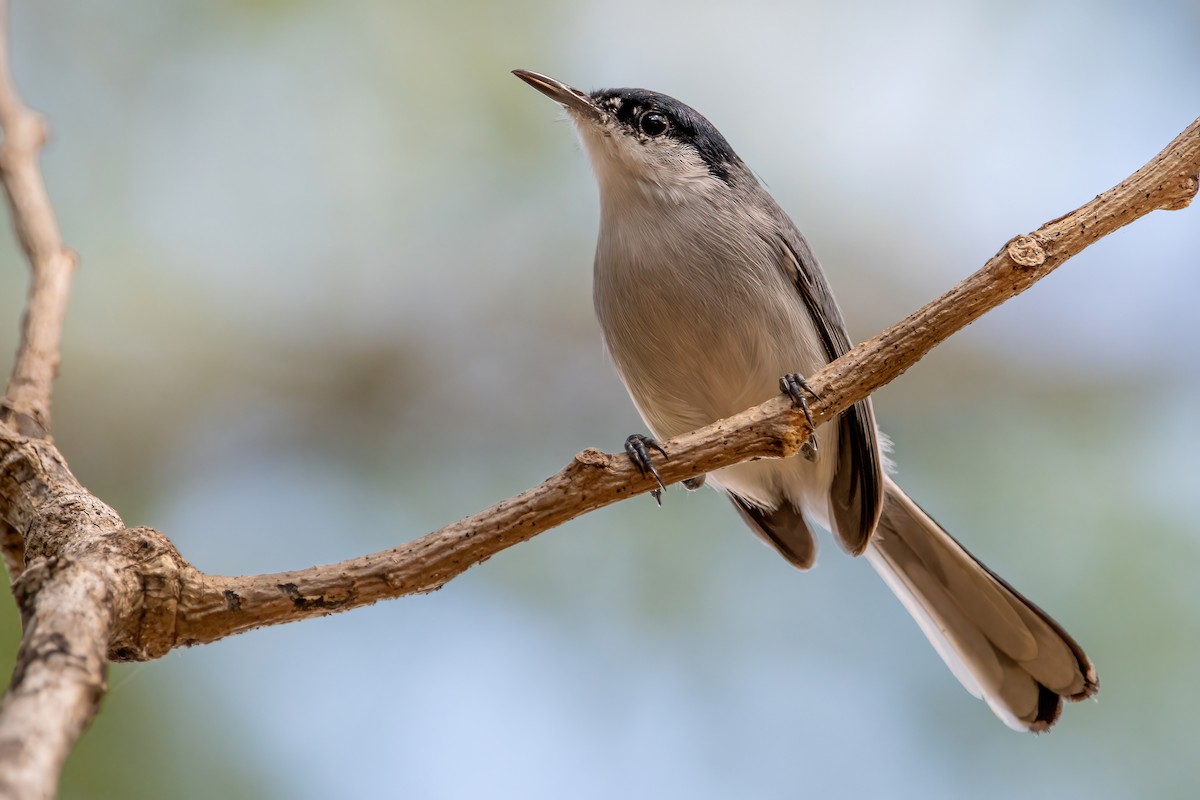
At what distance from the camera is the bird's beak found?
2.66 metres

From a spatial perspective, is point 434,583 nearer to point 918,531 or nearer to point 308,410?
point 918,531

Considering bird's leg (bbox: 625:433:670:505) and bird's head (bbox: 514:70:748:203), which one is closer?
bird's leg (bbox: 625:433:670:505)

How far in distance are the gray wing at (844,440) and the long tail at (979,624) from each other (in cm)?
10

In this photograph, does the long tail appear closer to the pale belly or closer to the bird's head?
the pale belly

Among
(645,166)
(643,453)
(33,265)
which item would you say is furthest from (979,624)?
(33,265)

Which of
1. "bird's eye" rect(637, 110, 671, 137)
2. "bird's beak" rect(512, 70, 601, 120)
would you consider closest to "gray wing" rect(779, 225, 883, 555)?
"bird's eye" rect(637, 110, 671, 137)

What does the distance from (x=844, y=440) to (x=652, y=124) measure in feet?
2.99

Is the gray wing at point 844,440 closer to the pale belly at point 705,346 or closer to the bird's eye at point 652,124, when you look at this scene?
the pale belly at point 705,346

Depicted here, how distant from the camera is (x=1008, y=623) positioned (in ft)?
7.88

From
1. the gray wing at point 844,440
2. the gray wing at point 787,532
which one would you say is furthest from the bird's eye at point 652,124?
the gray wing at point 787,532

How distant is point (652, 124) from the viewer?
106 inches

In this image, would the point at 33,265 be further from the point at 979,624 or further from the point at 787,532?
the point at 979,624

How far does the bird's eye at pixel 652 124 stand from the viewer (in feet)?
8.80

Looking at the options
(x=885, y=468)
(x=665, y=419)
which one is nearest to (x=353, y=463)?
(x=665, y=419)
